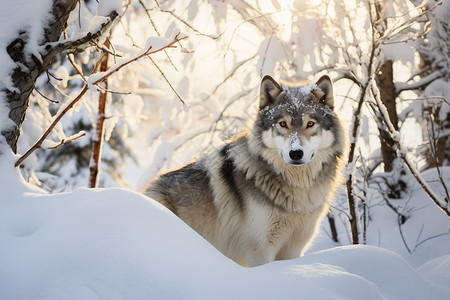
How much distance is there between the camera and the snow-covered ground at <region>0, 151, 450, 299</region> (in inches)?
61.4

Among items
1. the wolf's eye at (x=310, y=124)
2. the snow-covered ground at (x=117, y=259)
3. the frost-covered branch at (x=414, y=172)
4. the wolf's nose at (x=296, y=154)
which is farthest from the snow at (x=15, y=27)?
the frost-covered branch at (x=414, y=172)

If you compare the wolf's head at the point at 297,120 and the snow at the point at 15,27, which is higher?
the snow at the point at 15,27

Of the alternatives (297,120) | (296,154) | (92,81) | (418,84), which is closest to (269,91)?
(297,120)

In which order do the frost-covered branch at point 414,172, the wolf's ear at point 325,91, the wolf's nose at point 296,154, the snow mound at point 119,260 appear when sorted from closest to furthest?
the snow mound at point 119,260 < the wolf's nose at point 296,154 < the wolf's ear at point 325,91 < the frost-covered branch at point 414,172

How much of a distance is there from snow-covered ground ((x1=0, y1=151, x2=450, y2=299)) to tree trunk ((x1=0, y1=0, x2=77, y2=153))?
0.27 meters

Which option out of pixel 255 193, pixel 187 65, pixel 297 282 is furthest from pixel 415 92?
pixel 297 282

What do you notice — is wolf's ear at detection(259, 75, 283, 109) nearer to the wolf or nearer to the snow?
the wolf

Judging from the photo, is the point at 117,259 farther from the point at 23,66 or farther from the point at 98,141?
the point at 98,141

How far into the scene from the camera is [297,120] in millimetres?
3383

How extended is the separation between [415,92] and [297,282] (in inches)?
258

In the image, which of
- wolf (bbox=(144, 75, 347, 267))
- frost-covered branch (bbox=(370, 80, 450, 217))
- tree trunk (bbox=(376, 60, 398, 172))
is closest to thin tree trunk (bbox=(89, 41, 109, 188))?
wolf (bbox=(144, 75, 347, 267))

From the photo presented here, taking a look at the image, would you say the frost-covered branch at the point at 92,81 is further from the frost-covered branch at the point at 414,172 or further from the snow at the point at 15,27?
the frost-covered branch at the point at 414,172

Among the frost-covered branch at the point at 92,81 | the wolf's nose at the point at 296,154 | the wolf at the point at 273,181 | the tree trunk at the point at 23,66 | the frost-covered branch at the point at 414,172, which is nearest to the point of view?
the frost-covered branch at the point at 92,81

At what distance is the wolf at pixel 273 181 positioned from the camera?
3391 mm
